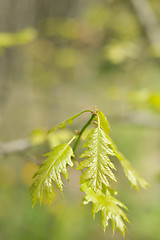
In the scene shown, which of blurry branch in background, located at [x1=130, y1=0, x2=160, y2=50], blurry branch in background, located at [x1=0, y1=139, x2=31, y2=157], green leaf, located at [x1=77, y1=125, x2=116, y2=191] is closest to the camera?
green leaf, located at [x1=77, y1=125, x2=116, y2=191]

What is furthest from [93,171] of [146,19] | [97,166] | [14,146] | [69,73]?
[69,73]

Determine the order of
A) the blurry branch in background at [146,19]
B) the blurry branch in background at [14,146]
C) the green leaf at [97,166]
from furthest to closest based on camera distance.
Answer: the blurry branch in background at [146,19] → the blurry branch in background at [14,146] → the green leaf at [97,166]

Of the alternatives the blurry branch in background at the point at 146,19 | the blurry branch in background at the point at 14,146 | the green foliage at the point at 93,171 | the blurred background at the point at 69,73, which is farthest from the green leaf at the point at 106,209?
the blurry branch in background at the point at 146,19

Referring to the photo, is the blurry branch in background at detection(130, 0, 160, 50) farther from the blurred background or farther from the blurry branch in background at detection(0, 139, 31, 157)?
the blurry branch in background at detection(0, 139, 31, 157)

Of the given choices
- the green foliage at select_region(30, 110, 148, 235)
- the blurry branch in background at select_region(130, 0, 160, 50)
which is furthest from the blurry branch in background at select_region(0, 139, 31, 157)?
the blurry branch in background at select_region(130, 0, 160, 50)

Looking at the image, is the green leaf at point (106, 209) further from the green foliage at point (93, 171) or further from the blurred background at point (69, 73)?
the blurred background at point (69, 73)

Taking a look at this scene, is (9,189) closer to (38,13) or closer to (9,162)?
(9,162)
